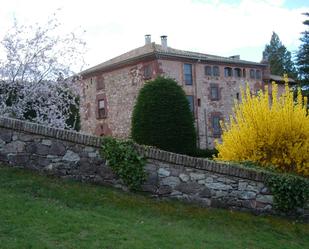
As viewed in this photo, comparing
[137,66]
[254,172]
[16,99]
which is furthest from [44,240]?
[137,66]

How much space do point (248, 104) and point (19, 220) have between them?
6.95 m

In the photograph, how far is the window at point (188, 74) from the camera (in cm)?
3916

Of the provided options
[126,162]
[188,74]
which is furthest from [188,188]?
[188,74]

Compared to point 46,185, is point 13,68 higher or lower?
higher

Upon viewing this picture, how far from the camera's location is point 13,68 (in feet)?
45.3

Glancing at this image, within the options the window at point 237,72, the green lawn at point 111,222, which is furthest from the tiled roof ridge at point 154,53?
the green lawn at point 111,222

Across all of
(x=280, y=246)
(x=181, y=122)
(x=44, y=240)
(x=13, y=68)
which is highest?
(x=13, y=68)

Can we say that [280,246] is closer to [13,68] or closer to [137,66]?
[13,68]

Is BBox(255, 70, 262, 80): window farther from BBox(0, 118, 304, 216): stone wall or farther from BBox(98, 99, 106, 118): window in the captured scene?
BBox(0, 118, 304, 216): stone wall

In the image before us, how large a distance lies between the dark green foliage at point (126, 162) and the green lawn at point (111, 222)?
29cm

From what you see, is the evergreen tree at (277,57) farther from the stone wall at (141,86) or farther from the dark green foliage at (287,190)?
the dark green foliage at (287,190)

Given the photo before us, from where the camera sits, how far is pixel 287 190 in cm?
898

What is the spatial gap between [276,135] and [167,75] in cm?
2666

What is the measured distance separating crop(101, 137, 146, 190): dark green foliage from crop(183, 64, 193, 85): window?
3068cm
